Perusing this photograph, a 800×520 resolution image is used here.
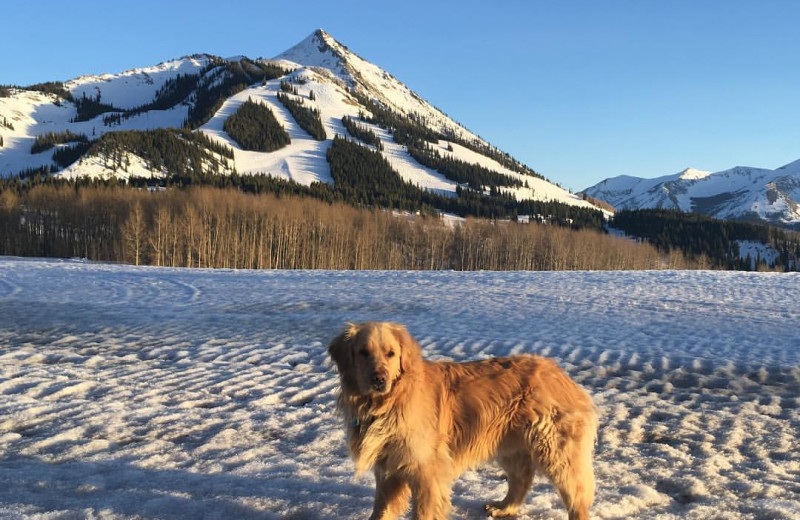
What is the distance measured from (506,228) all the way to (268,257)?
4843 centimetres

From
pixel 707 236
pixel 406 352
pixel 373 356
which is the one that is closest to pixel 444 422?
pixel 406 352

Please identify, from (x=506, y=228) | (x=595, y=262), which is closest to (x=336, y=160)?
(x=506, y=228)

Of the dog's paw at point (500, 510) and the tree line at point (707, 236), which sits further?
the tree line at point (707, 236)

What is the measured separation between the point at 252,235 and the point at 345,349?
258 ft

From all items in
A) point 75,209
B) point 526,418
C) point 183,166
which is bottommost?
point 526,418

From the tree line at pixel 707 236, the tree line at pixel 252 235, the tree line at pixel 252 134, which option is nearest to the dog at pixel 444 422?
the tree line at pixel 252 235

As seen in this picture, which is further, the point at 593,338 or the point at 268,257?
the point at 268,257

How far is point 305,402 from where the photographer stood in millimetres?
8266

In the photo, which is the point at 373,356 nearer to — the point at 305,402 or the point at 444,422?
the point at 444,422

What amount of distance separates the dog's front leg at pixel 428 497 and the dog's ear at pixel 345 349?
1.16 m

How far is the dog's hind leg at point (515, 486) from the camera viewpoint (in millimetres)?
4836

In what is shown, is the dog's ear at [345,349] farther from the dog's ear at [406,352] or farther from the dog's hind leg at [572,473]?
the dog's hind leg at [572,473]

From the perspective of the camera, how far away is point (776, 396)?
9.06m

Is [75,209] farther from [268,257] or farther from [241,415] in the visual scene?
[241,415]
